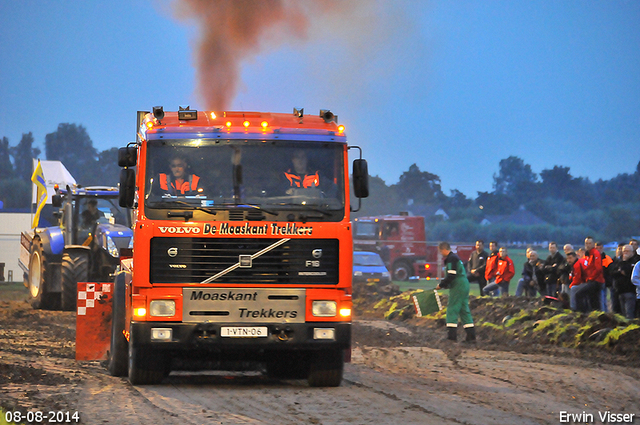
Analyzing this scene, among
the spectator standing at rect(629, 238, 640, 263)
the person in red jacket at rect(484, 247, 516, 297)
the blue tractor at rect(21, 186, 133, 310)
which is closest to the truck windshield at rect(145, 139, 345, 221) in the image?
the spectator standing at rect(629, 238, 640, 263)

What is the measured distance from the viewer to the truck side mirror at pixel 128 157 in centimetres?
1038

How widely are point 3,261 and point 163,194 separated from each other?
33.4 meters

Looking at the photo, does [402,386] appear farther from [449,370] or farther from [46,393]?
[46,393]

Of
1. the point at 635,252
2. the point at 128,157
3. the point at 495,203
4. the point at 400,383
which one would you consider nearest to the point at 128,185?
the point at 128,157

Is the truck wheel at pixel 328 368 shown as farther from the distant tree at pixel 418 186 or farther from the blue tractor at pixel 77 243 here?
the distant tree at pixel 418 186

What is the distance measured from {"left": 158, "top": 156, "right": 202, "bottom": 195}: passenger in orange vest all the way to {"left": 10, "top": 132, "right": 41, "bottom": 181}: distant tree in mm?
116620

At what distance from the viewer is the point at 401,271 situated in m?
38.2

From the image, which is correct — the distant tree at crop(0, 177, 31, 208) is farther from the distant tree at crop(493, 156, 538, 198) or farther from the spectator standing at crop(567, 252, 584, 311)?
the spectator standing at crop(567, 252, 584, 311)

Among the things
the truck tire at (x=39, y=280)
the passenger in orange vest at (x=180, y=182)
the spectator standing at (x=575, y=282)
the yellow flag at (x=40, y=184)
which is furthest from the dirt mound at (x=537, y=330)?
the yellow flag at (x=40, y=184)

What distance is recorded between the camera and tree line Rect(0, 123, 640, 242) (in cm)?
6278

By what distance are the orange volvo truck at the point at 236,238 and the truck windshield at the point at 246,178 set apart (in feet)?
0.04

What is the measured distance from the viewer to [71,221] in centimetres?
2114

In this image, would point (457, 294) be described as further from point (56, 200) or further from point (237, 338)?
point (56, 200)

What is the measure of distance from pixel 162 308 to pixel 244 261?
1.06 metres
